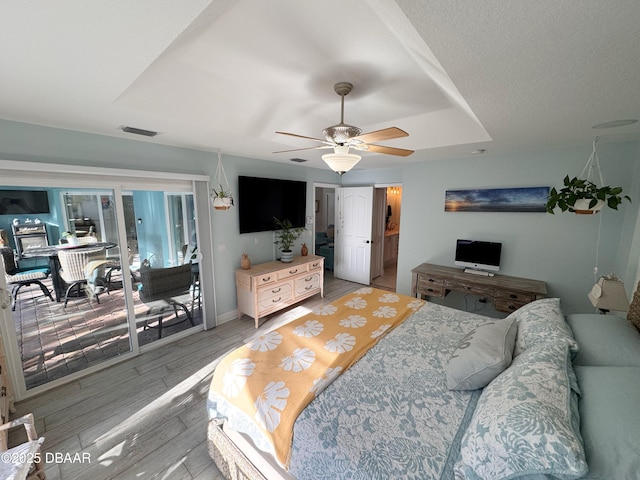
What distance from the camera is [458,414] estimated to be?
126 centimetres

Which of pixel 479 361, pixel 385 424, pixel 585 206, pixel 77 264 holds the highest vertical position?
pixel 585 206

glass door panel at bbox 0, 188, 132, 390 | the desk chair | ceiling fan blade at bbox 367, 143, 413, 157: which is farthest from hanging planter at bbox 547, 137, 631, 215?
the desk chair

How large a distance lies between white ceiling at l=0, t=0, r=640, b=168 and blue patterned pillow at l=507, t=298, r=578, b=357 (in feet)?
4.39

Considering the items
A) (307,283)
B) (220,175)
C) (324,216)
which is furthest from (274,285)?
(324,216)

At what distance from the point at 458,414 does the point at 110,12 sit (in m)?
2.19

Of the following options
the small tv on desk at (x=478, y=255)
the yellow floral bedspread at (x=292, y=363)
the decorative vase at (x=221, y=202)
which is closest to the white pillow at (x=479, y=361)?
the yellow floral bedspread at (x=292, y=363)

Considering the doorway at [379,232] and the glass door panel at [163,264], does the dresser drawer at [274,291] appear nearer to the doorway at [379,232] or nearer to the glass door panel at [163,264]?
the glass door panel at [163,264]

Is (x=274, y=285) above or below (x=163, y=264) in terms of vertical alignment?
below

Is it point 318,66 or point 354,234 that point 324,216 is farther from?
point 318,66

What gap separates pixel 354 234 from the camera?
16.9 ft

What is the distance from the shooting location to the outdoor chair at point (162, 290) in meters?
→ 2.98

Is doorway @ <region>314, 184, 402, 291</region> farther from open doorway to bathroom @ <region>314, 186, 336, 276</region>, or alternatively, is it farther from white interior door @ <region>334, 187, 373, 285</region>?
white interior door @ <region>334, 187, 373, 285</region>

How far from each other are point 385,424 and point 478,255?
2.92m

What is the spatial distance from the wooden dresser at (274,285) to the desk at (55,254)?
5.10 feet
